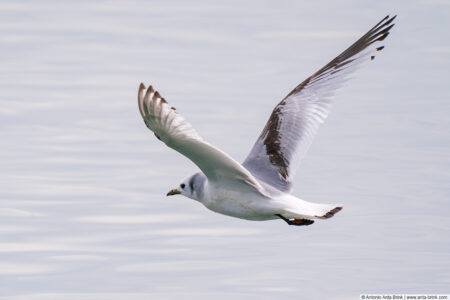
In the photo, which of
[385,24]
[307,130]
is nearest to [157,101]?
[307,130]

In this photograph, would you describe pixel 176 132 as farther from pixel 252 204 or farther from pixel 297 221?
pixel 297 221

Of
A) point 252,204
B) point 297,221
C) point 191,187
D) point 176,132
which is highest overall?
point 176,132

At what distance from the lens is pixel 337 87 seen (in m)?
11.4

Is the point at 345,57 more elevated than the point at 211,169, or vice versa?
the point at 345,57

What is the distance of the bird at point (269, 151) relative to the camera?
8508mm

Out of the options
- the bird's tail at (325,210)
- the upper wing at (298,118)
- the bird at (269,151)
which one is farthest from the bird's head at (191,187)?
the bird's tail at (325,210)

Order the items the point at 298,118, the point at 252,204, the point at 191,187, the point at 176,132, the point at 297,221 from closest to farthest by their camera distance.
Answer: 1. the point at 176,132
2. the point at 252,204
3. the point at 297,221
4. the point at 191,187
5. the point at 298,118

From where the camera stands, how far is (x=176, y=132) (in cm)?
849

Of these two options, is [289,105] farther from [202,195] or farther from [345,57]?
[202,195]

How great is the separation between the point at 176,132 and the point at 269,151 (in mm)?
2272

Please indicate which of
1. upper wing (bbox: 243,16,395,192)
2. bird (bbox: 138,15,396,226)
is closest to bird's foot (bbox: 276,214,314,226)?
bird (bbox: 138,15,396,226)

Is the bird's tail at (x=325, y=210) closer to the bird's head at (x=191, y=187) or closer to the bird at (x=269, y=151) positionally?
the bird at (x=269, y=151)

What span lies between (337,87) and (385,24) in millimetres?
852

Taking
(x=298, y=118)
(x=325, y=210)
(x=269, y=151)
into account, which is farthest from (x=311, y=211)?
(x=298, y=118)
